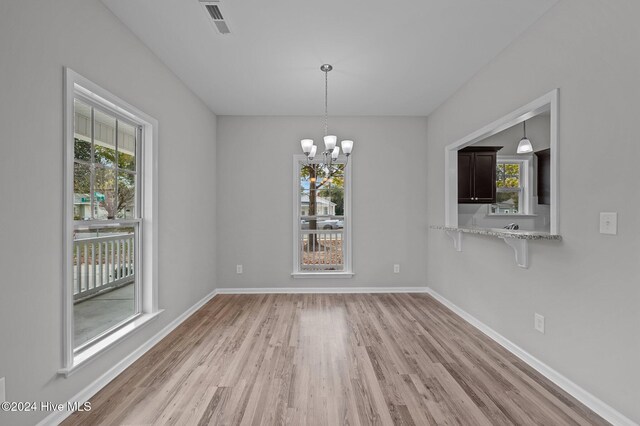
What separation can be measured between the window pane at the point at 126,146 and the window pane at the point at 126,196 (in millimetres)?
89

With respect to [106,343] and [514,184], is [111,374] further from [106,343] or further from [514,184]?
[514,184]

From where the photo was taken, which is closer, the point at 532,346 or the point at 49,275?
the point at 49,275

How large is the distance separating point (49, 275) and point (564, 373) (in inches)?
136

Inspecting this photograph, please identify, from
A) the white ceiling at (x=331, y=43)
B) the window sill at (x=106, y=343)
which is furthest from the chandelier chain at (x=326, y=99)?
the window sill at (x=106, y=343)

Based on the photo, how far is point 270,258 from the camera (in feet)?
15.5

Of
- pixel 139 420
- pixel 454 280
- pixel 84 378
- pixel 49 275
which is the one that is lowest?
pixel 139 420

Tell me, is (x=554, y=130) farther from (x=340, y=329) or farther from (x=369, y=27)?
(x=340, y=329)

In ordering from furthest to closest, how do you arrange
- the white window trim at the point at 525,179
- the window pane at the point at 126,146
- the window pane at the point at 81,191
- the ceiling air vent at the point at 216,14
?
1. the white window trim at the point at 525,179
2. the window pane at the point at 126,146
3. the ceiling air vent at the point at 216,14
4. the window pane at the point at 81,191

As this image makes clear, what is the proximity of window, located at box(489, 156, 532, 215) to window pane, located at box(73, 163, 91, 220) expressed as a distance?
5019mm

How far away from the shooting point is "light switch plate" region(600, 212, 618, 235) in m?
1.82

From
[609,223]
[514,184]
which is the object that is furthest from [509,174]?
[609,223]

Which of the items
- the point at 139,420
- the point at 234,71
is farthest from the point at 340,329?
the point at 234,71

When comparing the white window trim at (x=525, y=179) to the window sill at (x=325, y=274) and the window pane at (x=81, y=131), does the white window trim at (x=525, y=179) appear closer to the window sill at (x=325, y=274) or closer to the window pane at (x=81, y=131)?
the window sill at (x=325, y=274)

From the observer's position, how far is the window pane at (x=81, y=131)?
2.11 m
